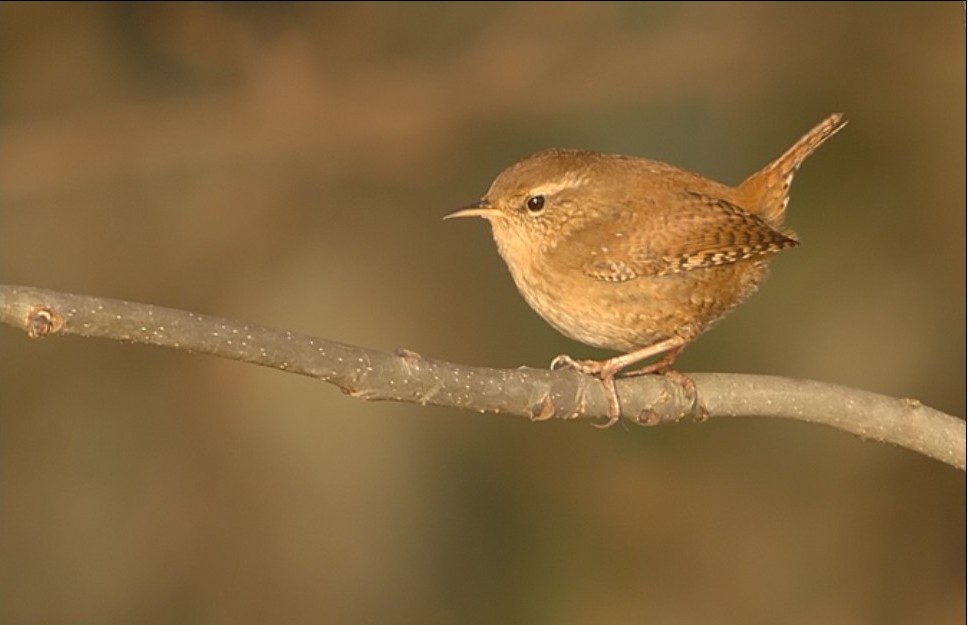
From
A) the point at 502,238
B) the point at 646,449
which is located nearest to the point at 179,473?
the point at 646,449

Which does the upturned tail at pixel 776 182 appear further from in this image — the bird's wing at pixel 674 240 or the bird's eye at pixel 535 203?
the bird's eye at pixel 535 203

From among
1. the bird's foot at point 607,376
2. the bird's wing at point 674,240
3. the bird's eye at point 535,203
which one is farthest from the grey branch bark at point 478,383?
the bird's eye at point 535,203

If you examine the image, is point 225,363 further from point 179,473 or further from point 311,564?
point 311,564

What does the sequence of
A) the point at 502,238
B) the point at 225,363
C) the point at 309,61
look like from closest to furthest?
the point at 502,238, the point at 225,363, the point at 309,61

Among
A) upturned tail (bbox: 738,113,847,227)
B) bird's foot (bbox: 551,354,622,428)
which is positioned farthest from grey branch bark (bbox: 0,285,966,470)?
upturned tail (bbox: 738,113,847,227)

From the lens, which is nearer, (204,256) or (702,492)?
(702,492)

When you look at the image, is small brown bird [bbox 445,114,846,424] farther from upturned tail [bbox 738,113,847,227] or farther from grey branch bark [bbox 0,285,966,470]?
grey branch bark [bbox 0,285,966,470]

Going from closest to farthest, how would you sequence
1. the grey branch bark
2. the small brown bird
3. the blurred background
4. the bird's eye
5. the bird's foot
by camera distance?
the grey branch bark → the bird's foot → the small brown bird → the bird's eye → the blurred background

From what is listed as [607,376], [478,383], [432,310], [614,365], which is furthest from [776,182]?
[432,310]
